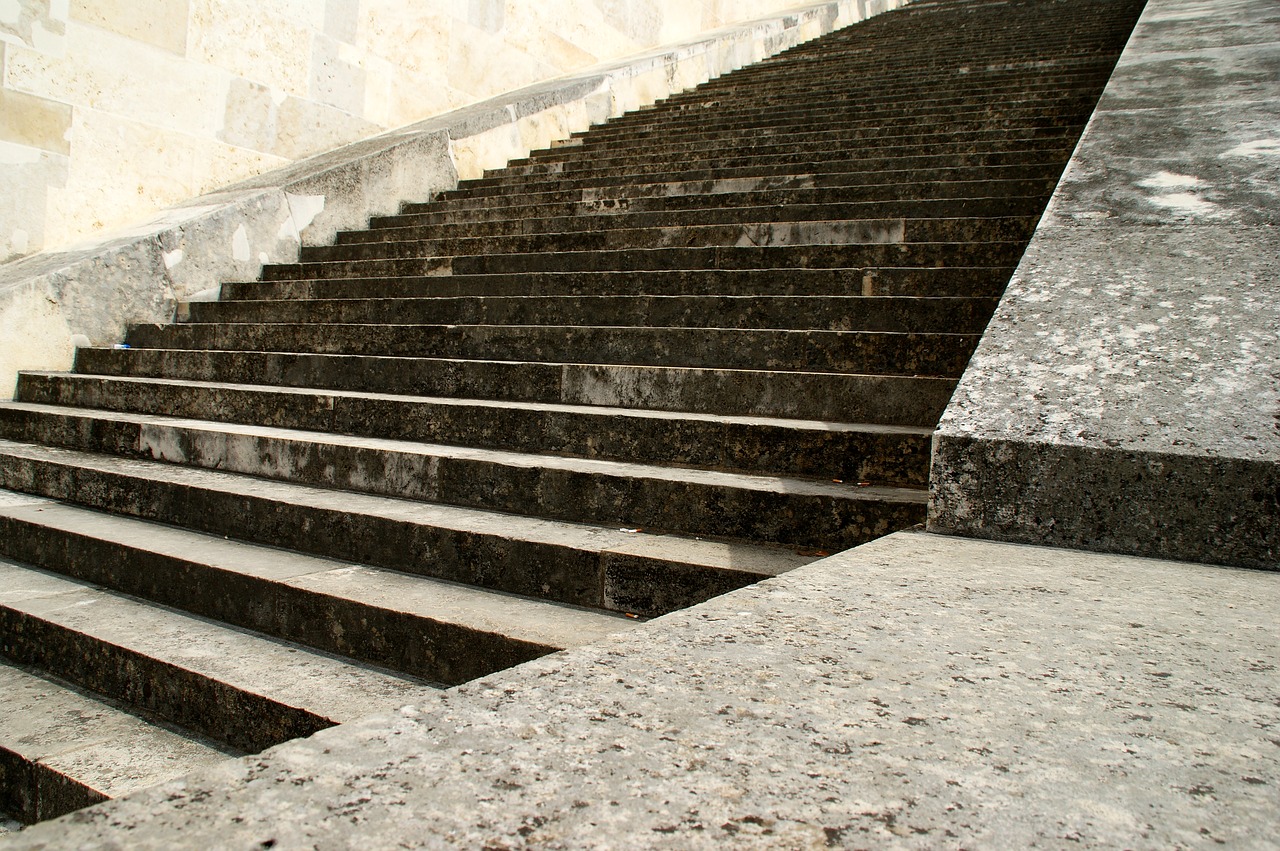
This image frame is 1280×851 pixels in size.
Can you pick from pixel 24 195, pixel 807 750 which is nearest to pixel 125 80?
pixel 24 195

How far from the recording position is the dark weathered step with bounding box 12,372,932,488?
3010 mm

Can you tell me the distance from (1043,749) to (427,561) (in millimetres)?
2251

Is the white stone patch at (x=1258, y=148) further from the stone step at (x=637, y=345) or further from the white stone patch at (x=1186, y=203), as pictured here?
the stone step at (x=637, y=345)

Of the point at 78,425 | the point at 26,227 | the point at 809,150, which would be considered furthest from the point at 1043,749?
the point at 26,227

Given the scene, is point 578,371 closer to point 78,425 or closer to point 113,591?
point 113,591

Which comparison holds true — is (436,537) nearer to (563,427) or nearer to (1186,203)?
(563,427)

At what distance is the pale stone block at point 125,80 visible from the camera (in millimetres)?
6211

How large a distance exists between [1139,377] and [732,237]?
10.0 feet

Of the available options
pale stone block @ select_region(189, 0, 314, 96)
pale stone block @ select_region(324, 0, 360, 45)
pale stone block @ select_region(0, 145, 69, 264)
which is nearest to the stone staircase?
pale stone block @ select_region(0, 145, 69, 264)

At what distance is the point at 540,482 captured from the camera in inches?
124

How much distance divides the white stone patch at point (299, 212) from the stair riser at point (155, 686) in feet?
14.7

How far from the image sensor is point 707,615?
5.03ft

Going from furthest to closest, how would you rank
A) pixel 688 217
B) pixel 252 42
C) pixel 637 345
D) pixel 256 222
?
pixel 252 42 < pixel 256 222 < pixel 688 217 < pixel 637 345

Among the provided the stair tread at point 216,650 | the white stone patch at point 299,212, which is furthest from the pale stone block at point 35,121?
the stair tread at point 216,650
